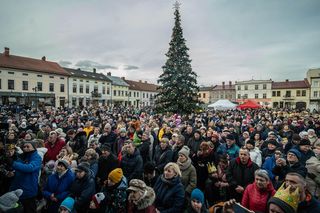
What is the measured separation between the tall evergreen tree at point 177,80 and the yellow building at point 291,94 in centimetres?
4865

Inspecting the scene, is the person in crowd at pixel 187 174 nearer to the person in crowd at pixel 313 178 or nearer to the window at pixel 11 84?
the person in crowd at pixel 313 178

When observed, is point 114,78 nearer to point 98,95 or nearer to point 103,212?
point 98,95

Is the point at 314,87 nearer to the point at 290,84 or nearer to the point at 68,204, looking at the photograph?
the point at 290,84

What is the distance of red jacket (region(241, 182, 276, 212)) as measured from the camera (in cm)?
296

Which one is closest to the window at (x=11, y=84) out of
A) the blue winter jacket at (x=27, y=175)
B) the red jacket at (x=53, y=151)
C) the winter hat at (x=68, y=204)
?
the red jacket at (x=53, y=151)

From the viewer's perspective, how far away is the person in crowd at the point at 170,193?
3.14 metres

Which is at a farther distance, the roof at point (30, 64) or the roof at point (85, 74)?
the roof at point (85, 74)

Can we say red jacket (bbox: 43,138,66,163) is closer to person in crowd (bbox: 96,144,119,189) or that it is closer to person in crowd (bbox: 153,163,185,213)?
person in crowd (bbox: 96,144,119,189)

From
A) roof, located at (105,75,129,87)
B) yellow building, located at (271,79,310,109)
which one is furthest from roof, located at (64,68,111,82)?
yellow building, located at (271,79,310,109)

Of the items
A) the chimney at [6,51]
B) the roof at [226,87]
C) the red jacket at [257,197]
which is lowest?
the red jacket at [257,197]

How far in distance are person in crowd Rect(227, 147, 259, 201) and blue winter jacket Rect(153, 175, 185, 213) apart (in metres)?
1.36

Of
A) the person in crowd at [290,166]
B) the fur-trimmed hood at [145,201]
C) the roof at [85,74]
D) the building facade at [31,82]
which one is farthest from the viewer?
the roof at [85,74]

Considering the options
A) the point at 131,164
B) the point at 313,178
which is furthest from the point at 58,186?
the point at 313,178

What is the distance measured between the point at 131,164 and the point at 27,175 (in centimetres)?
198
